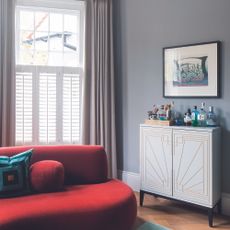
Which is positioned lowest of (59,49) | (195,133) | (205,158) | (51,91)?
(205,158)

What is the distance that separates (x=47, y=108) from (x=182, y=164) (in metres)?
1.92

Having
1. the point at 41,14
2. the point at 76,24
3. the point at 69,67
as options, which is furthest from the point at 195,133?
the point at 41,14

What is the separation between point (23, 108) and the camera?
12.6 feet

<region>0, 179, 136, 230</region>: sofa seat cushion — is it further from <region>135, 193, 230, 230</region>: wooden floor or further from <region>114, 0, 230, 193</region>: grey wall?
<region>114, 0, 230, 193</region>: grey wall

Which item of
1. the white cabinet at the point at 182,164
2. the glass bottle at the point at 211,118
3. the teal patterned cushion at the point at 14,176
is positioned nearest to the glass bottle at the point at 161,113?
the white cabinet at the point at 182,164

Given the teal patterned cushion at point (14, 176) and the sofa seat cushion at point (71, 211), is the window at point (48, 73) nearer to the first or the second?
the teal patterned cushion at point (14, 176)

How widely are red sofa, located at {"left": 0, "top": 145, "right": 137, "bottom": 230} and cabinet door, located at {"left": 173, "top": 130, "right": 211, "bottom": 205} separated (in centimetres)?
69

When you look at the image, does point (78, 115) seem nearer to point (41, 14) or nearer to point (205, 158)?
point (41, 14)

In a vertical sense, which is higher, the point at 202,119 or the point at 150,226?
the point at 202,119

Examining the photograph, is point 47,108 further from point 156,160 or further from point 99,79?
point 156,160

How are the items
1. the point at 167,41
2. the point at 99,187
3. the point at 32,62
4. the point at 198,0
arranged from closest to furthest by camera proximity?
the point at 99,187 → the point at 198,0 → the point at 167,41 → the point at 32,62

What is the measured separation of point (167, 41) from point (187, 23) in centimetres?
32

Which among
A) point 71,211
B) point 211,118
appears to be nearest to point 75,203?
point 71,211

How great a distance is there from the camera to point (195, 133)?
9.83ft
